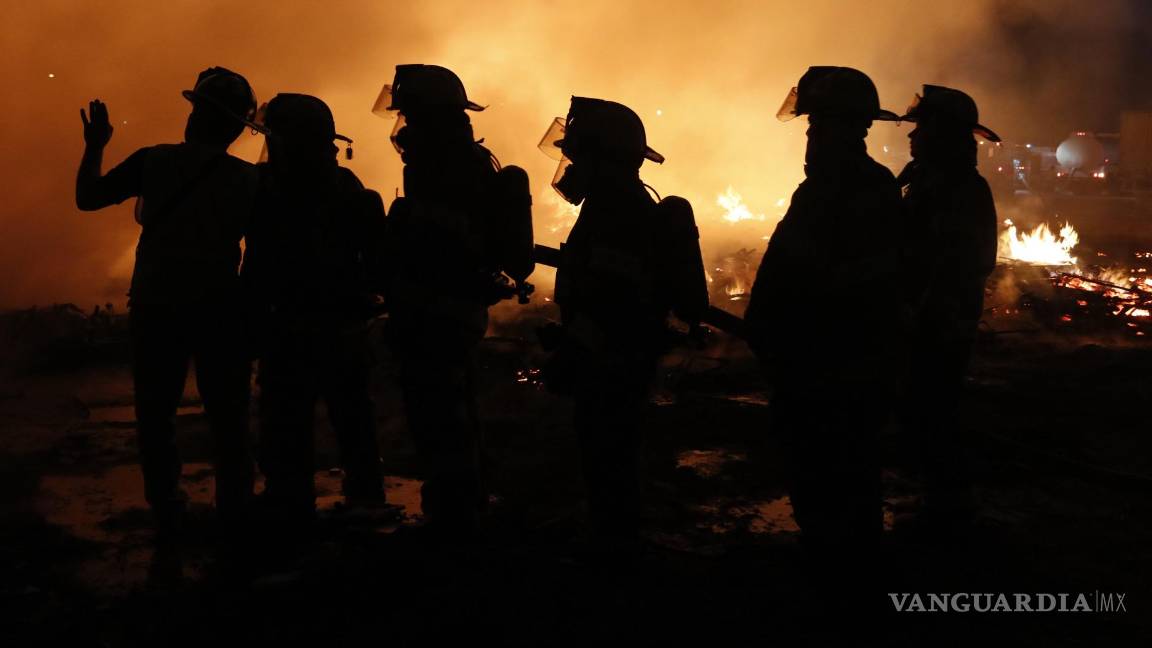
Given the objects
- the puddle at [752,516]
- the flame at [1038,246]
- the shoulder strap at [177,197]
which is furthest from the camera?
the flame at [1038,246]

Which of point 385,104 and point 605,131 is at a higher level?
point 385,104

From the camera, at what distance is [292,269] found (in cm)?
392

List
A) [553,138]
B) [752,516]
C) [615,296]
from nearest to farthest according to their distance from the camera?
1. [615,296]
2. [553,138]
3. [752,516]

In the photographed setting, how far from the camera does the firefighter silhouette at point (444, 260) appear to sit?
3.68 metres

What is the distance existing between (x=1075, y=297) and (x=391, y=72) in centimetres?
1081

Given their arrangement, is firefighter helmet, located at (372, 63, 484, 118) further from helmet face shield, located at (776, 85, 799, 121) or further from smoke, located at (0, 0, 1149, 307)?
smoke, located at (0, 0, 1149, 307)

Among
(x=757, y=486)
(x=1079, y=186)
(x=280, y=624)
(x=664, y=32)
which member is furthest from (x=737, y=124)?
(x=280, y=624)

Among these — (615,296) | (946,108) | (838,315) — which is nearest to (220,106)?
(615,296)

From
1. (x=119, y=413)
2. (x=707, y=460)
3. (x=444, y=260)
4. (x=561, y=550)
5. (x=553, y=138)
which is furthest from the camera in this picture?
(x=119, y=413)

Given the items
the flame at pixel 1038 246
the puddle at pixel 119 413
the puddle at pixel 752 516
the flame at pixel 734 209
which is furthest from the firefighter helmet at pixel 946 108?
the flame at pixel 734 209

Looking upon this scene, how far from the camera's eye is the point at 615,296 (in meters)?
3.47

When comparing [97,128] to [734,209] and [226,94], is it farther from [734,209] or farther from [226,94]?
[734,209]

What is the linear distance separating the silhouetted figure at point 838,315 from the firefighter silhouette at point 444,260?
1.15m

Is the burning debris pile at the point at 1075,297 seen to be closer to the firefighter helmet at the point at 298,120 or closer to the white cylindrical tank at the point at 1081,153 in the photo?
the firefighter helmet at the point at 298,120
